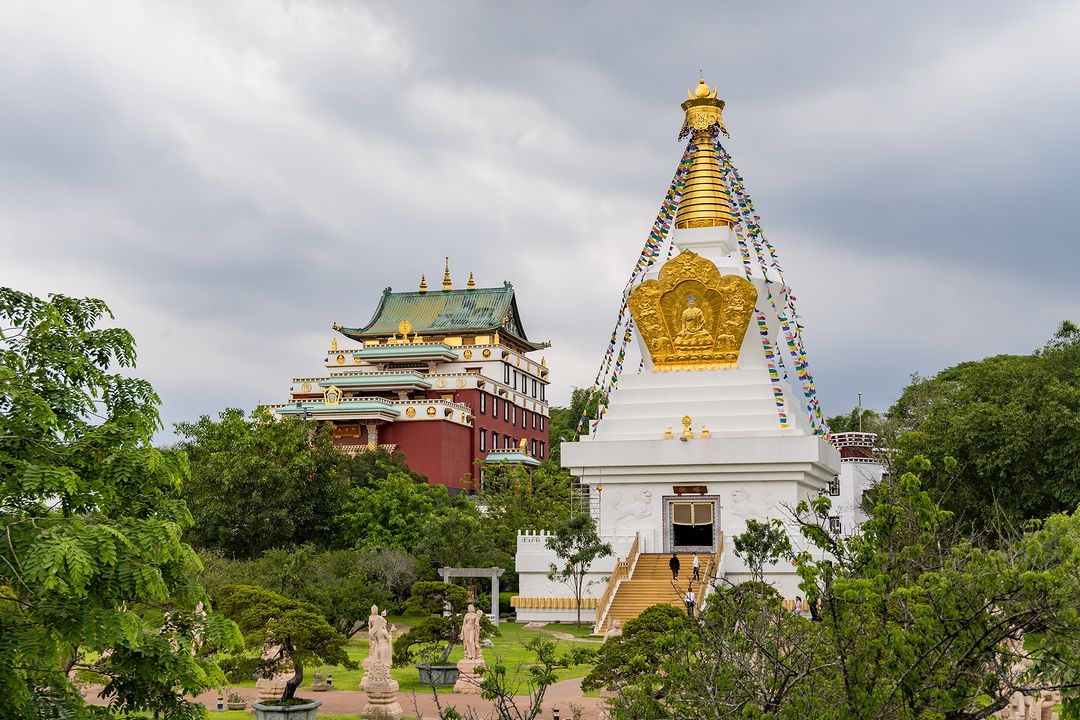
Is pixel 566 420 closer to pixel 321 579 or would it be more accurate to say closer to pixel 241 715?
pixel 321 579

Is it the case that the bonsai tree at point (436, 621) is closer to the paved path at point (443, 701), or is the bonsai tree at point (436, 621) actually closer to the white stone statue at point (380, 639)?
the paved path at point (443, 701)

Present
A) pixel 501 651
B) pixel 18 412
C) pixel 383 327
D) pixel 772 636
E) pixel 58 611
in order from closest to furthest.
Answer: pixel 58 611 → pixel 18 412 → pixel 772 636 → pixel 501 651 → pixel 383 327

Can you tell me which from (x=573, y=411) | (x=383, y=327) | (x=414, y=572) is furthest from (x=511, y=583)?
(x=573, y=411)

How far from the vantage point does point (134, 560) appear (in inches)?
362

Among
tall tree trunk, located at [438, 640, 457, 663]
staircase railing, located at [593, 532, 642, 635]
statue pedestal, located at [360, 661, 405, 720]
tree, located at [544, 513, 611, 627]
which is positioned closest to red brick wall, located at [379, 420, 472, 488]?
staircase railing, located at [593, 532, 642, 635]

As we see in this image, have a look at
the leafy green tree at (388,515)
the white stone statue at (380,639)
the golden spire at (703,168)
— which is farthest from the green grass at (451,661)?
the golden spire at (703,168)

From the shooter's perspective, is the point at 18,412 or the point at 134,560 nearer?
the point at 134,560

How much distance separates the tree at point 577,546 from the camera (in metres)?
29.6

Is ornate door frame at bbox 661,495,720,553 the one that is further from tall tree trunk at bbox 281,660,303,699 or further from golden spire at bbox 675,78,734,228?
tall tree trunk at bbox 281,660,303,699

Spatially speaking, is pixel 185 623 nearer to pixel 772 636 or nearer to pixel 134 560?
pixel 134 560

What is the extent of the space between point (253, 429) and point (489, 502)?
29.8ft

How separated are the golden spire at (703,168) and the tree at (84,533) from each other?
27.4m

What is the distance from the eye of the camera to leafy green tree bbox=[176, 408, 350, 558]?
119 feet

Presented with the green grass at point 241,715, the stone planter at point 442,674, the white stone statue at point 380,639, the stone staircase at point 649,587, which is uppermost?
the stone staircase at point 649,587
